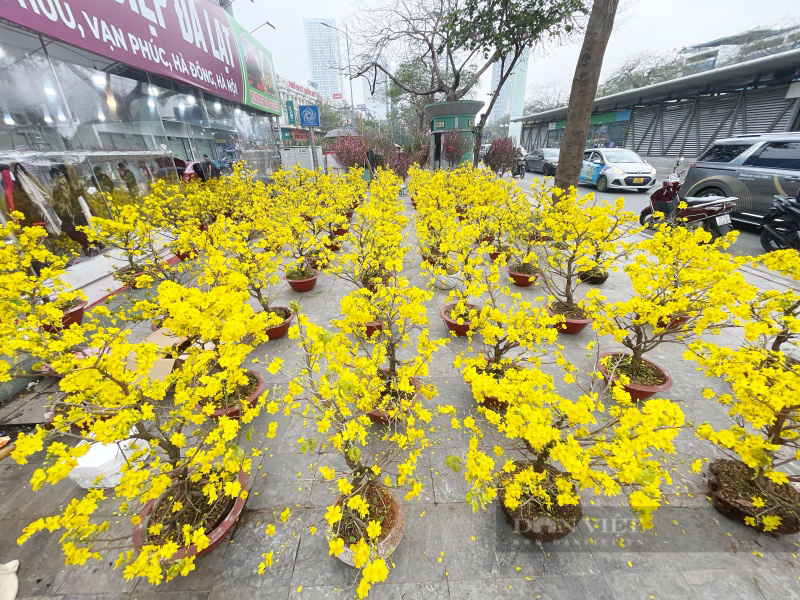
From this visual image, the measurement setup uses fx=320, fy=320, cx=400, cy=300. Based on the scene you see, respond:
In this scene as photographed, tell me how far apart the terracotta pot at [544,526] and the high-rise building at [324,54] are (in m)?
17.3

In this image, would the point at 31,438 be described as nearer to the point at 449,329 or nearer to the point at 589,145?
the point at 449,329

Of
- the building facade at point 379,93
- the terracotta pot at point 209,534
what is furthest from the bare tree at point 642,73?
the terracotta pot at point 209,534

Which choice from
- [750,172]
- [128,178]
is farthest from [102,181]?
[750,172]

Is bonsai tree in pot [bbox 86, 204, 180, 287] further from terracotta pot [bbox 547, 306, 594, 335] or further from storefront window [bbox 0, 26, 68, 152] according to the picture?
terracotta pot [bbox 547, 306, 594, 335]

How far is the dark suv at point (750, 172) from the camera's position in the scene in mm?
6434

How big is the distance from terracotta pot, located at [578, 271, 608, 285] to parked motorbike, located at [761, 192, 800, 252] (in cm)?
342

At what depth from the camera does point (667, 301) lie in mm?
2775

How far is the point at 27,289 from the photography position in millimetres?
2779

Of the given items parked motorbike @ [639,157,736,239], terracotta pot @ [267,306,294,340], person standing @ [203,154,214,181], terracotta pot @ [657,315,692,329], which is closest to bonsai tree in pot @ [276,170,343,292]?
terracotta pot @ [267,306,294,340]

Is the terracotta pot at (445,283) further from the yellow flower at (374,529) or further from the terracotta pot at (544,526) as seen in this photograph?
the yellow flower at (374,529)

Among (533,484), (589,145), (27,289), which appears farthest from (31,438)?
(589,145)

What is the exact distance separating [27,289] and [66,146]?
14.9 feet

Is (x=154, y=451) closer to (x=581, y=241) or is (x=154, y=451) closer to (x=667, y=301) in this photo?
(x=667, y=301)

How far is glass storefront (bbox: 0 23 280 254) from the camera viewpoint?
471 centimetres
